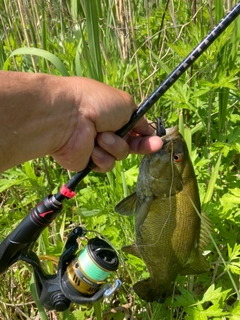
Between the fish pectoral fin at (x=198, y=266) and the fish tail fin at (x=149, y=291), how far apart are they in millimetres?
165

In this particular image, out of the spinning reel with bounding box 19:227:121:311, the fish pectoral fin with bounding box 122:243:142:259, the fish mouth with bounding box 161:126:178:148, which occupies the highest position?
the fish mouth with bounding box 161:126:178:148

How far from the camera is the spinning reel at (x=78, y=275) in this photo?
1741 millimetres

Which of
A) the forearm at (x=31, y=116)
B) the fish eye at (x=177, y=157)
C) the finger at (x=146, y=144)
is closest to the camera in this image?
the forearm at (x=31, y=116)

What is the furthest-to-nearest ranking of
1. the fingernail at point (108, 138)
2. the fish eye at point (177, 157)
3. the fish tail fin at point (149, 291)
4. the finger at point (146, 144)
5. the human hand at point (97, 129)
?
the fish tail fin at point (149, 291) < the fish eye at point (177, 157) < the finger at point (146, 144) < the fingernail at point (108, 138) < the human hand at point (97, 129)

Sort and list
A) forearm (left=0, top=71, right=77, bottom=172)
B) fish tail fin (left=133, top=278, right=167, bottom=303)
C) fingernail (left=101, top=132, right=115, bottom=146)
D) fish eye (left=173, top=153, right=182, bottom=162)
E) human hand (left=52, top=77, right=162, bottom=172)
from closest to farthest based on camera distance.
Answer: forearm (left=0, top=71, right=77, bottom=172)
human hand (left=52, top=77, right=162, bottom=172)
fingernail (left=101, top=132, right=115, bottom=146)
fish eye (left=173, top=153, right=182, bottom=162)
fish tail fin (left=133, top=278, right=167, bottom=303)

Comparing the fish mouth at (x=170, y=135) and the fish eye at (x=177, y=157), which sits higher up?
the fish mouth at (x=170, y=135)

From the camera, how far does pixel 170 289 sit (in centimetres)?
224

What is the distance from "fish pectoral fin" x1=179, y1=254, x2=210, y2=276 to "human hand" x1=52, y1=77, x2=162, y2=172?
2.12 ft

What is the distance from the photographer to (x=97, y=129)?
1.73 meters

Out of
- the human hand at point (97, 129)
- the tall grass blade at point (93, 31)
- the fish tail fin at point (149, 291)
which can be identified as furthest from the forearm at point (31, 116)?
the fish tail fin at point (149, 291)

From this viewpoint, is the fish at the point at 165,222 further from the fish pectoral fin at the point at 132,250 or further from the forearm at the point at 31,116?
the forearm at the point at 31,116

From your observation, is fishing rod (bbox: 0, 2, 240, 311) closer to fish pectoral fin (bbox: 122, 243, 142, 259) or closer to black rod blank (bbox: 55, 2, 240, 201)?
black rod blank (bbox: 55, 2, 240, 201)

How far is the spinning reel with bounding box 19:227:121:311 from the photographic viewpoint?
174cm

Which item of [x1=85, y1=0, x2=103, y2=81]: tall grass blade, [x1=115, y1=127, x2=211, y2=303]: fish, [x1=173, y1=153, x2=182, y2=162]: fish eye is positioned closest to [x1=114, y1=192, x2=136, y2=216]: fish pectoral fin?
[x1=115, y1=127, x2=211, y2=303]: fish
